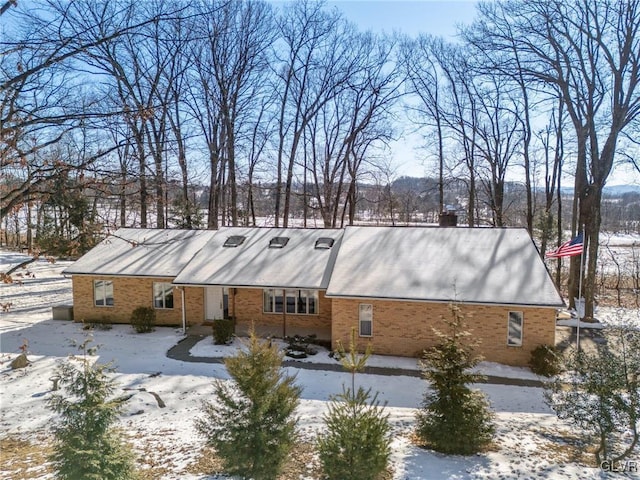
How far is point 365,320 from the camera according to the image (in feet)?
49.0

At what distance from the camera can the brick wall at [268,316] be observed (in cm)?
1698

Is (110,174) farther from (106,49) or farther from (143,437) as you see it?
(143,437)

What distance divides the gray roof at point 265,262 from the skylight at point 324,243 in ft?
0.56

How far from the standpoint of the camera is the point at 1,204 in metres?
6.45

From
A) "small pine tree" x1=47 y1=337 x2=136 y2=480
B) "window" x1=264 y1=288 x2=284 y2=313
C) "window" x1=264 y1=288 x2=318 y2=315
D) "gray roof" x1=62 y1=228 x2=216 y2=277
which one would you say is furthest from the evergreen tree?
"gray roof" x1=62 y1=228 x2=216 y2=277

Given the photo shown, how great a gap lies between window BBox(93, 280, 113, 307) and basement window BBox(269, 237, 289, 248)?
750cm

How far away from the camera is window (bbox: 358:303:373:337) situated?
14.8 meters

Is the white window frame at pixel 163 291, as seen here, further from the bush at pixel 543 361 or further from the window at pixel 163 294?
the bush at pixel 543 361

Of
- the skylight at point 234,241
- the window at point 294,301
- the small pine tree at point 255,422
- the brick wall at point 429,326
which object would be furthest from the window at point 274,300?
the small pine tree at point 255,422

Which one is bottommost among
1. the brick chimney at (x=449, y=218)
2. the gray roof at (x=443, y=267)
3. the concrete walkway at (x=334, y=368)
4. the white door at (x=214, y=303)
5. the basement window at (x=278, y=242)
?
the concrete walkway at (x=334, y=368)

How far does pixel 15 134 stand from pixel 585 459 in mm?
11877

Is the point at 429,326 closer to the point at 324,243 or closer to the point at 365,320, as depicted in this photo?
the point at 365,320

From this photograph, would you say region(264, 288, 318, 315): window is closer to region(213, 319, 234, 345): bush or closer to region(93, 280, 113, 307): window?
region(213, 319, 234, 345): bush

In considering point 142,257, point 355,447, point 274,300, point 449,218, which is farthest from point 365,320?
point 142,257
